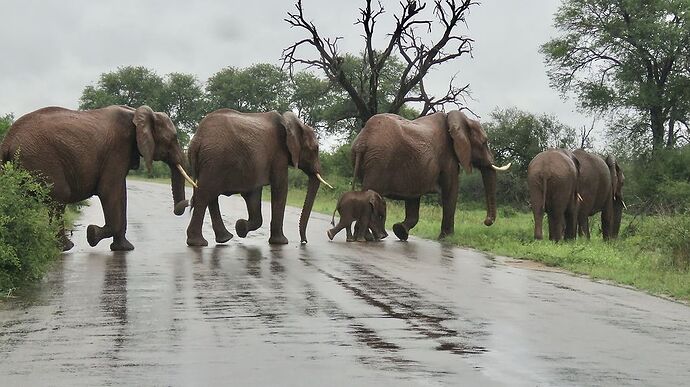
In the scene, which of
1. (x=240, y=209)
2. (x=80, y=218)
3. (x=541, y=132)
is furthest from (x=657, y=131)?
(x=80, y=218)

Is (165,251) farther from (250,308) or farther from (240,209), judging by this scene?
(240,209)

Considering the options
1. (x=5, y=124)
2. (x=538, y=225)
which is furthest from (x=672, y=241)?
(x=5, y=124)

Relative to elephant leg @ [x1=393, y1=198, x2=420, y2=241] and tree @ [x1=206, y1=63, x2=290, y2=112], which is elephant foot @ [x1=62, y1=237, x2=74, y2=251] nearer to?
elephant leg @ [x1=393, y1=198, x2=420, y2=241]

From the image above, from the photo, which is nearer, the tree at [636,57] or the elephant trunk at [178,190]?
the elephant trunk at [178,190]

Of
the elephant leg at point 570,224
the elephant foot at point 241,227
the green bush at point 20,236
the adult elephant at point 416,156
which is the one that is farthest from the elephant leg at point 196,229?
the elephant leg at point 570,224

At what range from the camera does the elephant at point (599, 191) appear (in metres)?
25.2

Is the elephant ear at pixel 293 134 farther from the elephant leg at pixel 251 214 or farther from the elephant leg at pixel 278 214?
the elephant leg at pixel 251 214

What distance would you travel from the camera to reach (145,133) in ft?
60.7

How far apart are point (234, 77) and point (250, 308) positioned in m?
94.4

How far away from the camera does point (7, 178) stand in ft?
45.2

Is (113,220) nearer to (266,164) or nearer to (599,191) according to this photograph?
Result: (266,164)

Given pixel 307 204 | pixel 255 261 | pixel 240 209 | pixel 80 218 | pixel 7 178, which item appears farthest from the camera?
pixel 240 209

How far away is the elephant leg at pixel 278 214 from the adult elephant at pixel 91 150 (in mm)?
2357

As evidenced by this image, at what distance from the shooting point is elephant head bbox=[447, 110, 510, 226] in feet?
76.7
